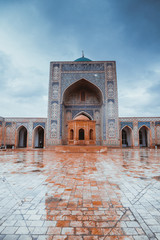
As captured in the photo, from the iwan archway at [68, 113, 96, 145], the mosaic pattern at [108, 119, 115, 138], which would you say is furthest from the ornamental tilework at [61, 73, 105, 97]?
the iwan archway at [68, 113, 96, 145]

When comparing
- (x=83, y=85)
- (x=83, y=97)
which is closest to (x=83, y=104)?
(x=83, y=97)

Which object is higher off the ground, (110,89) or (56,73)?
(56,73)

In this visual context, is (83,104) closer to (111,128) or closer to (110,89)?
(110,89)

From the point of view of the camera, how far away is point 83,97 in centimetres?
1487

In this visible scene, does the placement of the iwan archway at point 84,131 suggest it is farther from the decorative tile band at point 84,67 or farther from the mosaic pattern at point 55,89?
the decorative tile band at point 84,67

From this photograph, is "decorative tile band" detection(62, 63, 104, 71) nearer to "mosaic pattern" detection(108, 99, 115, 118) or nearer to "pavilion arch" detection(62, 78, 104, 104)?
"pavilion arch" detection(62, 78, 104, 104)

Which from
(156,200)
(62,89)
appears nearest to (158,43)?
(62,89)

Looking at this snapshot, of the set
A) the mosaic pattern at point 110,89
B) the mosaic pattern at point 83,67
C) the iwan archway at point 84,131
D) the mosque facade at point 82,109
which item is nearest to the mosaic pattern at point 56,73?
the mosque facade at point 82,109

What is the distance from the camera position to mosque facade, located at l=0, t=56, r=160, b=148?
12.3m

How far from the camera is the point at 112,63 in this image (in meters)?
13.5

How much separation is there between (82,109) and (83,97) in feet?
4.73

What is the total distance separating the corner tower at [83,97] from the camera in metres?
12.3

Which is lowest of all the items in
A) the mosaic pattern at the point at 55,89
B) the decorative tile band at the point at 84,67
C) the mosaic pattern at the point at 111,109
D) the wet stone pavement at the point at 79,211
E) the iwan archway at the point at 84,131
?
the wet stone pavement at the point at 79,211

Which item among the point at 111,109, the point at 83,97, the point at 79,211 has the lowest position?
the point at 79,211
